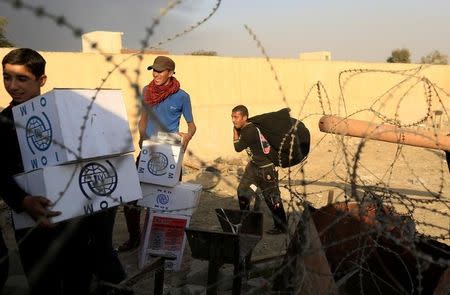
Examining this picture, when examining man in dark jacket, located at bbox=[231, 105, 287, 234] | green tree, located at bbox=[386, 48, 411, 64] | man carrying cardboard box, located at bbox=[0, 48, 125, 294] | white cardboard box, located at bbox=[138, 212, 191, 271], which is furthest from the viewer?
green tree, located at bbox=[386, 48, 411, 64]

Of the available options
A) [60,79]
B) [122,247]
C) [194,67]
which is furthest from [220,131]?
[122,247]

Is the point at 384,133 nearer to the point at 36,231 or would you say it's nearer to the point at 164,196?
the point at 36,231

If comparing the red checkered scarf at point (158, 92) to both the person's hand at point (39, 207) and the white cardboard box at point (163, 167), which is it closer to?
the white cardboard box at point (163, 167)

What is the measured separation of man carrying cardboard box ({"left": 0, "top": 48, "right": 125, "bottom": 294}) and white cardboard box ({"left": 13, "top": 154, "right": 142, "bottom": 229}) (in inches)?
2.7

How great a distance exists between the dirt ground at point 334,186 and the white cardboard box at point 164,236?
0.16 metres

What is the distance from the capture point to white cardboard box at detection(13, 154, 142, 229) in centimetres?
230

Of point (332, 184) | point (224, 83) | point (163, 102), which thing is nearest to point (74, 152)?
point (163, 102)

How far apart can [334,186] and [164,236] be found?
377 cm

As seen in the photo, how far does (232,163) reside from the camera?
985cm

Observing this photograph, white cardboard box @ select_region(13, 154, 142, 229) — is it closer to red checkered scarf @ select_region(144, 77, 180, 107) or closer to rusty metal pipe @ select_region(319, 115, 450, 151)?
rusty metal pipe @ select_region(319, 115, 450, 151)

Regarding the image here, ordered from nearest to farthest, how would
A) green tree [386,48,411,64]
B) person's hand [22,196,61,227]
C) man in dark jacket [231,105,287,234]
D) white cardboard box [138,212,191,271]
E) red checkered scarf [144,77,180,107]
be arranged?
person's hand [22,196,61,227]
white cardboard box [138,212,191,271]
red checkered scarf [144,77,180,107]
man in dark jacket [231,105,287,234]
green tree [386,48,411,64]

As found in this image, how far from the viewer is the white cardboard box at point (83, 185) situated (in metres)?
2.30

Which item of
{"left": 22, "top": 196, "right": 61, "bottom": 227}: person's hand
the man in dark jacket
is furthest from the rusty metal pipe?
the man in dark jacket

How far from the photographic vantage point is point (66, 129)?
92.4 inches
